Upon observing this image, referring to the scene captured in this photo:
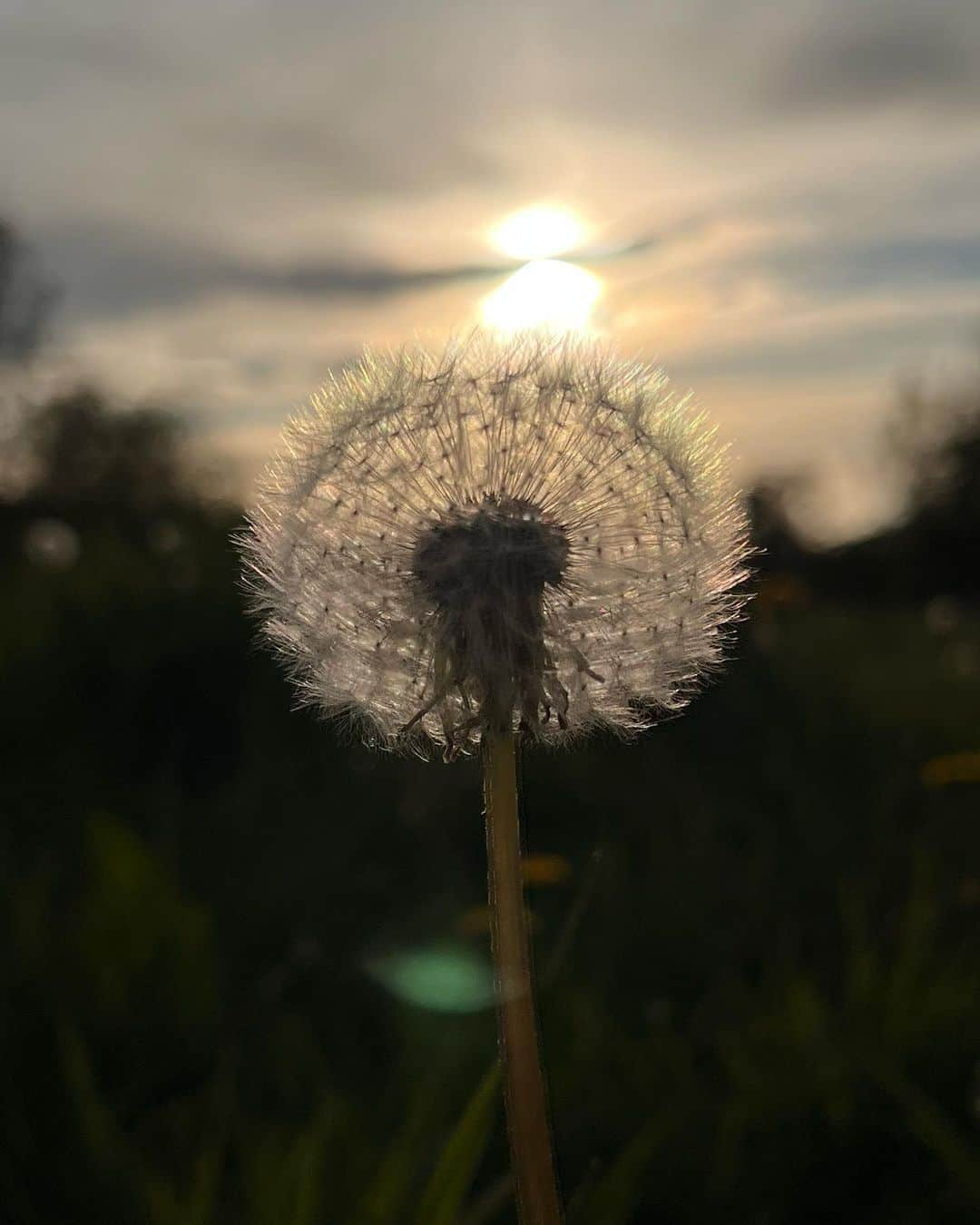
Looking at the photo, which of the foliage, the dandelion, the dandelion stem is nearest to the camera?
the dandelion stem

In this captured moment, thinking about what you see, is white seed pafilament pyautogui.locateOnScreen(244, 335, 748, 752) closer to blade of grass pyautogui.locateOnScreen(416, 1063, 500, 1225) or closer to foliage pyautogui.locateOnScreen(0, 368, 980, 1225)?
foliage pyautogui.locateOnScreen(0, 368, 980, 1225)

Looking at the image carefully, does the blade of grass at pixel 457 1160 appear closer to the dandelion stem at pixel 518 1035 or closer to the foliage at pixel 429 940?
the foliage at pixel 429 940

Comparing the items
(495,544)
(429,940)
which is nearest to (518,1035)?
(495,544)

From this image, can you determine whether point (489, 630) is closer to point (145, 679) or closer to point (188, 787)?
point (188, 787)

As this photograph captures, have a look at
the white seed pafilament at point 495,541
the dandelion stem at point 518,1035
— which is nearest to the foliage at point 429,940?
the white seed pafilament at point 495,541

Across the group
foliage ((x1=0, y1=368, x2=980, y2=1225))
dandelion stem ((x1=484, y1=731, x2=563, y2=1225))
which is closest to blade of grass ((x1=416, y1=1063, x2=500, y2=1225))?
foliage ((x1=0, y1=368, x2=980, y2=1225))

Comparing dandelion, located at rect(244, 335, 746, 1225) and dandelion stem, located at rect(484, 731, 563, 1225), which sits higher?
dandelion, located at rect(244, 335, 746, 1225)
